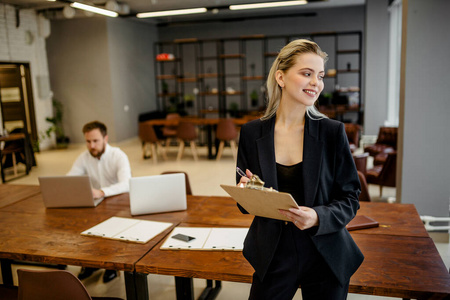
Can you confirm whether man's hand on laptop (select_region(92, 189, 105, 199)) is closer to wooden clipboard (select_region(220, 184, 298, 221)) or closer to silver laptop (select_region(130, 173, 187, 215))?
silver laptop (select_region(130, 173, 187, 215))

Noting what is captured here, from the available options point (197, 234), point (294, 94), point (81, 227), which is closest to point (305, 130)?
point (294, 94)

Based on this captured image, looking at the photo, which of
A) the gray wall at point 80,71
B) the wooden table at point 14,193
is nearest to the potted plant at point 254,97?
the gray wall at point 80,71

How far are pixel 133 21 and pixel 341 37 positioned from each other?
6.47 metres

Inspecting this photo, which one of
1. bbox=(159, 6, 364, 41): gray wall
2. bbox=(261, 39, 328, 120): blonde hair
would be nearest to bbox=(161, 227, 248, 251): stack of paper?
bbox=(261, 39, 328, 120): blonde hair

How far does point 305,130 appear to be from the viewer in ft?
5.10

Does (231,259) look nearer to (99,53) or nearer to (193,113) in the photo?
(99,53)

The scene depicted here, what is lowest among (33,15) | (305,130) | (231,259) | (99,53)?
(231,259)

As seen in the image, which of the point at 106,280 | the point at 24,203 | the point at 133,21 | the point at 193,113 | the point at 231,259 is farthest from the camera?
the point at 193,113

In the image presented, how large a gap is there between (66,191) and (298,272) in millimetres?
1995

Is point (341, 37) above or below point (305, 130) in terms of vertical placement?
above

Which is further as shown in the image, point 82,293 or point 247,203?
point 82,293

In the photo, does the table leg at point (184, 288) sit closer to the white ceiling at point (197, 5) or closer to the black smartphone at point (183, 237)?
the black smartphone at point (183, 237)

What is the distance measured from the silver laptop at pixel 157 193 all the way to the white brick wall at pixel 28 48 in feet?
27.1

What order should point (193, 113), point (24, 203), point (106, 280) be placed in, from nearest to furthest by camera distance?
point (24, 203) → point (106, 280) → point (193, 113)
